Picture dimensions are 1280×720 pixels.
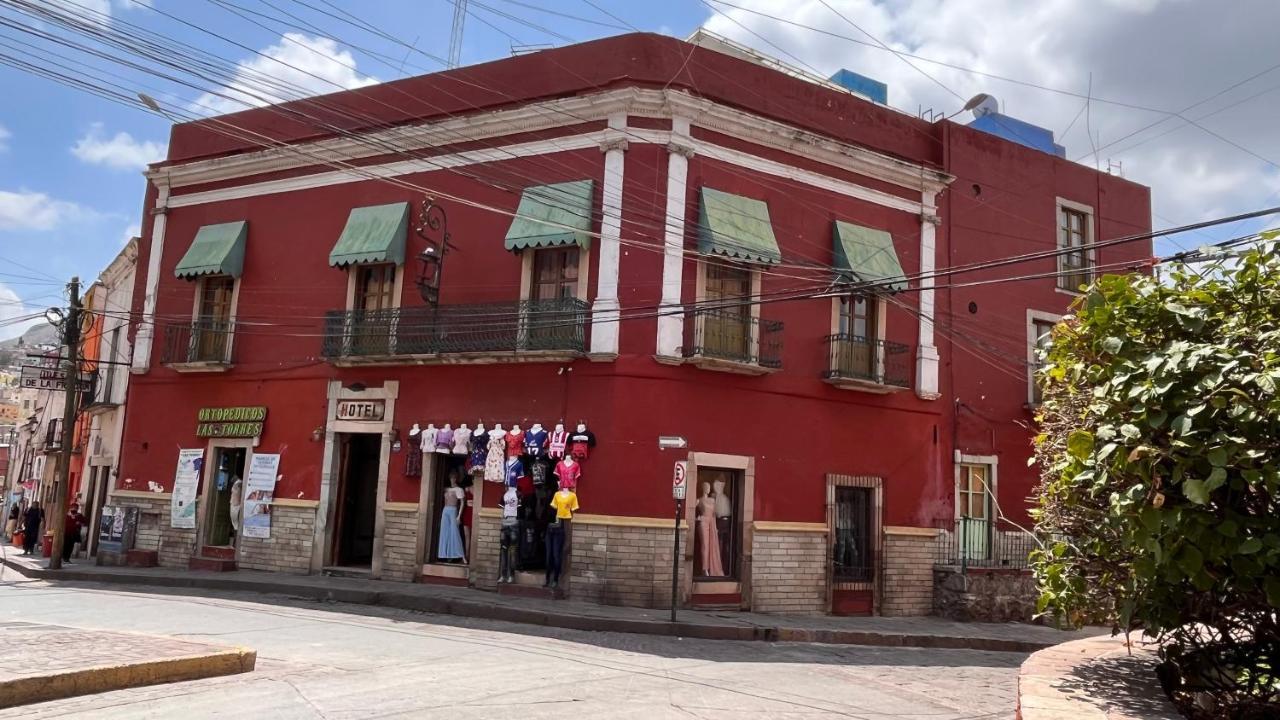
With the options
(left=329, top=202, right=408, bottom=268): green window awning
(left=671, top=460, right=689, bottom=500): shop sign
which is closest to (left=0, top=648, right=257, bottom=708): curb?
(left=671, top=460, right=689, bottom=500): shop sign

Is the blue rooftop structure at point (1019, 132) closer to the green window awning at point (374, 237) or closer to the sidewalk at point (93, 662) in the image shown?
the green window awning at point (374, 237)

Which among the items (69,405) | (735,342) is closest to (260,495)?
(69,405)

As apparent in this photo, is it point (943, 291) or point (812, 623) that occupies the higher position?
point (943, 291)

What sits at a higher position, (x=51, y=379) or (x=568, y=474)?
(x=51, y=379)

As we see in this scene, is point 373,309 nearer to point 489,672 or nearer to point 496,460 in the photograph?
point 496,460

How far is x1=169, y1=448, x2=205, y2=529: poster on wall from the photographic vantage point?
19.4 metres

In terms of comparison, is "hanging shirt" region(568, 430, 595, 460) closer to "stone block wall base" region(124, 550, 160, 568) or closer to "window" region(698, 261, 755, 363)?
"window" region(698, 261, 755, 363)

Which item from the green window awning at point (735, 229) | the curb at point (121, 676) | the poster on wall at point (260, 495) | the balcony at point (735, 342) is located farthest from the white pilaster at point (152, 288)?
the curb at point (121, 676)

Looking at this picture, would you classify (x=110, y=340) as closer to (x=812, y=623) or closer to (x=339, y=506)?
(x=339, y=506)

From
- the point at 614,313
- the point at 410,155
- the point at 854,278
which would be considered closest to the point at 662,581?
the point at 614,313

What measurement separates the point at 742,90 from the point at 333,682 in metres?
12.5

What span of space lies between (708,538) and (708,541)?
50mm

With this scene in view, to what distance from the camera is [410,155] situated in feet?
59.4

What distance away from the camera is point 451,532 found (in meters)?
16.8
